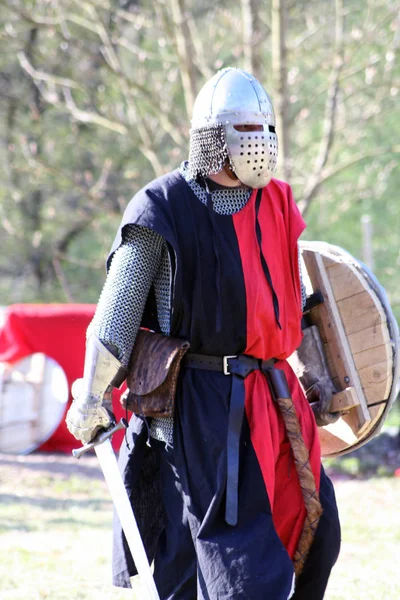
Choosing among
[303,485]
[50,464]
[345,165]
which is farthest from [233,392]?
[345,165]

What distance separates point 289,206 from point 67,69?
366 inches

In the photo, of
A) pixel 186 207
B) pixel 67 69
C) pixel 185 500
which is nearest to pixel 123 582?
pixel 185 500

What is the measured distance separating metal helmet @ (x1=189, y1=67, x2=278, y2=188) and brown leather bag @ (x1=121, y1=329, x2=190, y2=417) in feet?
1.80

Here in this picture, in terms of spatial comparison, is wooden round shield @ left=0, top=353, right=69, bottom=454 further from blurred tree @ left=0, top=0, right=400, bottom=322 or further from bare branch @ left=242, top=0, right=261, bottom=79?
bare branch @ left=242, top=0, right=261, bottom=79

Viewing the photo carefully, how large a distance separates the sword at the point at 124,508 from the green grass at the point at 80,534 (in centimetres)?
33

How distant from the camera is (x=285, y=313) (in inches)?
113

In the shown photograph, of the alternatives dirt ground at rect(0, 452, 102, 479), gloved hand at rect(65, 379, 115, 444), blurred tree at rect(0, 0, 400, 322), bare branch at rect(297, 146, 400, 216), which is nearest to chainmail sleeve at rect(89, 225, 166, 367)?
gloved hand at rect(65, 379, 115, 444)

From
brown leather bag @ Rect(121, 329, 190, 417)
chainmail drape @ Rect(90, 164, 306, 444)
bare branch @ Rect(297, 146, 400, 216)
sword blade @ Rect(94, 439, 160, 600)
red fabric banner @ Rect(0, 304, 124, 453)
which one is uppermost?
bare branch @ Rect(297, 146, 400, 216)

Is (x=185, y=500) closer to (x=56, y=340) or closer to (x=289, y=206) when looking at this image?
(x=289, y=206)

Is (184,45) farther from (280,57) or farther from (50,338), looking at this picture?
(50,338)

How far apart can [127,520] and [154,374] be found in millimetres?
431

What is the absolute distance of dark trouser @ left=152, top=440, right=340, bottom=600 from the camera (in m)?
2.57

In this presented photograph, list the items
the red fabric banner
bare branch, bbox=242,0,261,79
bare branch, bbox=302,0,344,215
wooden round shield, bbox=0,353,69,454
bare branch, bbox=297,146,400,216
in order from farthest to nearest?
the red fabric banner < wooden round shield, bbox=0,353,69,454 < bare branch, bbox=297,146,400,216 < bare branch, bbox=242,0,261,79 < bare branch, bbox=302,0,344,215

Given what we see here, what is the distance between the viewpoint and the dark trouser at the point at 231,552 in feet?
8.43
